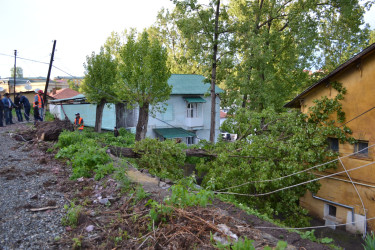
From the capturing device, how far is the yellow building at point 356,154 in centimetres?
933

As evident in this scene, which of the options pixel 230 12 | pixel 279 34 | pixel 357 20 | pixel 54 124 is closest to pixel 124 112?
pixel 54 124

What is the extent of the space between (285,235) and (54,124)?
11.6 m

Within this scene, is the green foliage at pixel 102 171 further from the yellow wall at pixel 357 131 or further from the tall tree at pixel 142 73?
the tall tree at pixel 142 73

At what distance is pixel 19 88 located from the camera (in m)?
44.3

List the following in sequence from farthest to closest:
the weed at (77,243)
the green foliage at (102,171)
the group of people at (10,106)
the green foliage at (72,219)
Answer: the group of people at (10,106), the green foliage at (102,171), the green foliage at (72,219), the weed at (77,243)

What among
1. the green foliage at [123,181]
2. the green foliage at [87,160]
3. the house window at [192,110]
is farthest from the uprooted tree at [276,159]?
the house window at [192,110]

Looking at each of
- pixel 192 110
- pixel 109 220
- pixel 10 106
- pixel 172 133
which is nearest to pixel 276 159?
pixel 109 220

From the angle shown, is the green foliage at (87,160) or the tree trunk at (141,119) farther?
the tree trunk at (141,119)

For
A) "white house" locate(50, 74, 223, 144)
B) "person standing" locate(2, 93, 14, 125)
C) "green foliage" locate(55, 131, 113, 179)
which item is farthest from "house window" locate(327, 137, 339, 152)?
"person standing" locate(2, 93, 14, 125)

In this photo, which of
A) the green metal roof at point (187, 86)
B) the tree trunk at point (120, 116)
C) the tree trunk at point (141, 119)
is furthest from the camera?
the tree trunk at point (120, 116)

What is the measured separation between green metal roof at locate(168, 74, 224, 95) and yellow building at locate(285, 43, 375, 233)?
1322cm

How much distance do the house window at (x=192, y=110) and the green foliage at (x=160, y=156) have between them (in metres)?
13.1

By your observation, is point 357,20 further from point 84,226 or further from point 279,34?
point 84,226

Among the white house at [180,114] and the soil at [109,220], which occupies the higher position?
the white house at [180,114]
